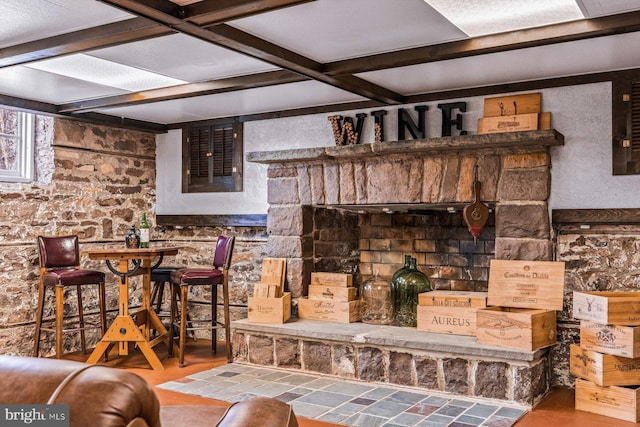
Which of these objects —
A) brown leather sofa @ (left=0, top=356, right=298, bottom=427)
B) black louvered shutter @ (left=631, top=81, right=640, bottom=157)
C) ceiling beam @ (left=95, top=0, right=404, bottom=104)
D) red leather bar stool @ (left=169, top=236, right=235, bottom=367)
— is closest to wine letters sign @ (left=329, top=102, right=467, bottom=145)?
ceiling beam @ (left=95, top=0, right=404, bottom=104)

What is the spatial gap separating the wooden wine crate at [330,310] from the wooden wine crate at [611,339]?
5.81 feet

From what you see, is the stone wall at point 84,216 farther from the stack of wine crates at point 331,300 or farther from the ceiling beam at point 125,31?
the ceiling beam at point 125,31

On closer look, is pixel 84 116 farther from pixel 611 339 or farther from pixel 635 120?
pixel 611 339

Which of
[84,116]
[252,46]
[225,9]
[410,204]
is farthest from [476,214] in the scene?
[84,116]

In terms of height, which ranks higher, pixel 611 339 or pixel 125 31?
pixel 125 31

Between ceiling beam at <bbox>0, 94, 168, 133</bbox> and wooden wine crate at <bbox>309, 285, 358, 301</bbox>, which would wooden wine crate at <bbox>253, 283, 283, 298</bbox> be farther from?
ceiling beam at <bbox>0, 94, 168, 133</bbox>

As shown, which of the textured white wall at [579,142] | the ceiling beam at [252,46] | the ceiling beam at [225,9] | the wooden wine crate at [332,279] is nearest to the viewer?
the ceiling beam at [225,9]

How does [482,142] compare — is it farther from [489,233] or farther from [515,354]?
[515,354]

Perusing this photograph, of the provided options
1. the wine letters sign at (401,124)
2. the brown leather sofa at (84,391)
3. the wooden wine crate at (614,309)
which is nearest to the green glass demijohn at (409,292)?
the wine letters sign at (401,124)

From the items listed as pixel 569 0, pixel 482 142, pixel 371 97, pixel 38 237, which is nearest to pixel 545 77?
pixel 482 142

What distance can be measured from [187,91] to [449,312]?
251 cm

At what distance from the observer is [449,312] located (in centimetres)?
450

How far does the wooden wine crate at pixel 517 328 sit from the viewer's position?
4004mm

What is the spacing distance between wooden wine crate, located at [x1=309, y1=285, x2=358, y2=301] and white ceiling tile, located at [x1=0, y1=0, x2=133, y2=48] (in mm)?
2730
